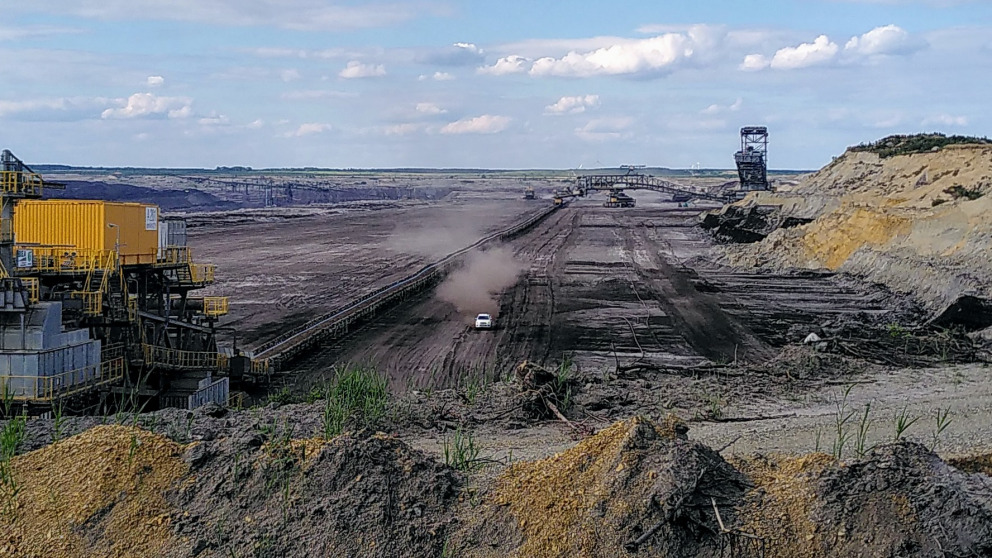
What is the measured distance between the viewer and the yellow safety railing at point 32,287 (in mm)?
20141

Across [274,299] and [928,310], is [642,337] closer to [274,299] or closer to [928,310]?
[928,310]

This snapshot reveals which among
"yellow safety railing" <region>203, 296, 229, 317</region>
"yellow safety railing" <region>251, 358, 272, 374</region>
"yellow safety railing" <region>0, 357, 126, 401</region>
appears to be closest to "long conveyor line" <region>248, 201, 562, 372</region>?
"yellow safety railing" <region>251, 358, 272, 374</region>

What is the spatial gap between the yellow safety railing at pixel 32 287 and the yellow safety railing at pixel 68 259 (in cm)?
66

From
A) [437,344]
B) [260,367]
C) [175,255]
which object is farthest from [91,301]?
[437,344]

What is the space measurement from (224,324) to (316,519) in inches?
1180

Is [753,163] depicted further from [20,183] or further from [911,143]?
[20,183]

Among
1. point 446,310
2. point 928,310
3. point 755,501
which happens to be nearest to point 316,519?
point 755,501

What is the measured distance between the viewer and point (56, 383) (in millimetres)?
19938

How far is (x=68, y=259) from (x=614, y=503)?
1741 cm

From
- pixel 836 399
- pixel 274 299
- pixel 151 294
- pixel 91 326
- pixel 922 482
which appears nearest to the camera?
pixel 922 482

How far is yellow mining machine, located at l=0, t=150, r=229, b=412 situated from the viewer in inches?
779

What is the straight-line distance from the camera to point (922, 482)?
28.5 feet

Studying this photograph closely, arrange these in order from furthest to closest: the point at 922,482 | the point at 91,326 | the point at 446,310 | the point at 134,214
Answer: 1. the point at 446,310
2. the point at 134,214
3. the point at 91,326
4. the point at 922,482

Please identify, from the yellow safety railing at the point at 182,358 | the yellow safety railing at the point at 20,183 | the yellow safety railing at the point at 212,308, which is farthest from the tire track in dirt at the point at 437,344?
the yellow safety railing at the point at 20,183
